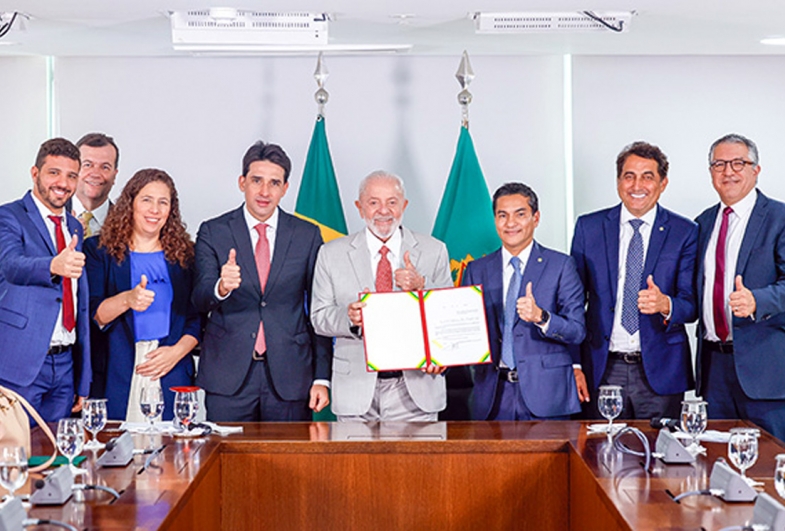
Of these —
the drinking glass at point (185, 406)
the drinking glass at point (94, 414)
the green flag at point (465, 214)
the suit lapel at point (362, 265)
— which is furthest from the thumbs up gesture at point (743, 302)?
the drinking glass at point (94, 414)

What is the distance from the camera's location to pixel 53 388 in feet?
15.4

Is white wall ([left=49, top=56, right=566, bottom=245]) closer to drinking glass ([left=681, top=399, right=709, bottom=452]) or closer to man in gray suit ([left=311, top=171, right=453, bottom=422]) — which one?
man in gray suit ([left=311, top=171, right=453, bottom=422])

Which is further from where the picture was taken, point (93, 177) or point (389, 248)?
point (93, 177)

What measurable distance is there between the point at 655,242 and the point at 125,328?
261 centimetres

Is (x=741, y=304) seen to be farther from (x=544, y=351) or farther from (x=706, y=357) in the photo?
(x=544, y=351)

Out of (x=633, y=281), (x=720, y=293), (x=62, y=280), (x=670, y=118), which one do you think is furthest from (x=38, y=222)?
(x=670, y=118)

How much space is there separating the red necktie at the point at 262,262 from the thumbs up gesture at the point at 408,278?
70 cm

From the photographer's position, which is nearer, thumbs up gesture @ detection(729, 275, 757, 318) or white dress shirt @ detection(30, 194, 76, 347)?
thumbs up gesture @ detection(729, 275, 757, 318)

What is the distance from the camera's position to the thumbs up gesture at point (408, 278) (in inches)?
176

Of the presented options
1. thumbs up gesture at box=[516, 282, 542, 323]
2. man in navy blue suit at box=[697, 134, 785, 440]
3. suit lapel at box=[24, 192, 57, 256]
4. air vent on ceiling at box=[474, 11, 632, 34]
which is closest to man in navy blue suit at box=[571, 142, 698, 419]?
man in navy blue suit at box=[697, 134, 785, 440]

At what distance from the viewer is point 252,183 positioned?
483cm

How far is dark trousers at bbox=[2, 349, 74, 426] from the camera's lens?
4.63 m

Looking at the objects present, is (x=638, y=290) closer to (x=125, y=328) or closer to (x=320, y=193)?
(x=320, y=193)

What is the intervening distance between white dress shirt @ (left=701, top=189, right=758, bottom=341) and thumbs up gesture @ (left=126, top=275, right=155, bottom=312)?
2.63m
